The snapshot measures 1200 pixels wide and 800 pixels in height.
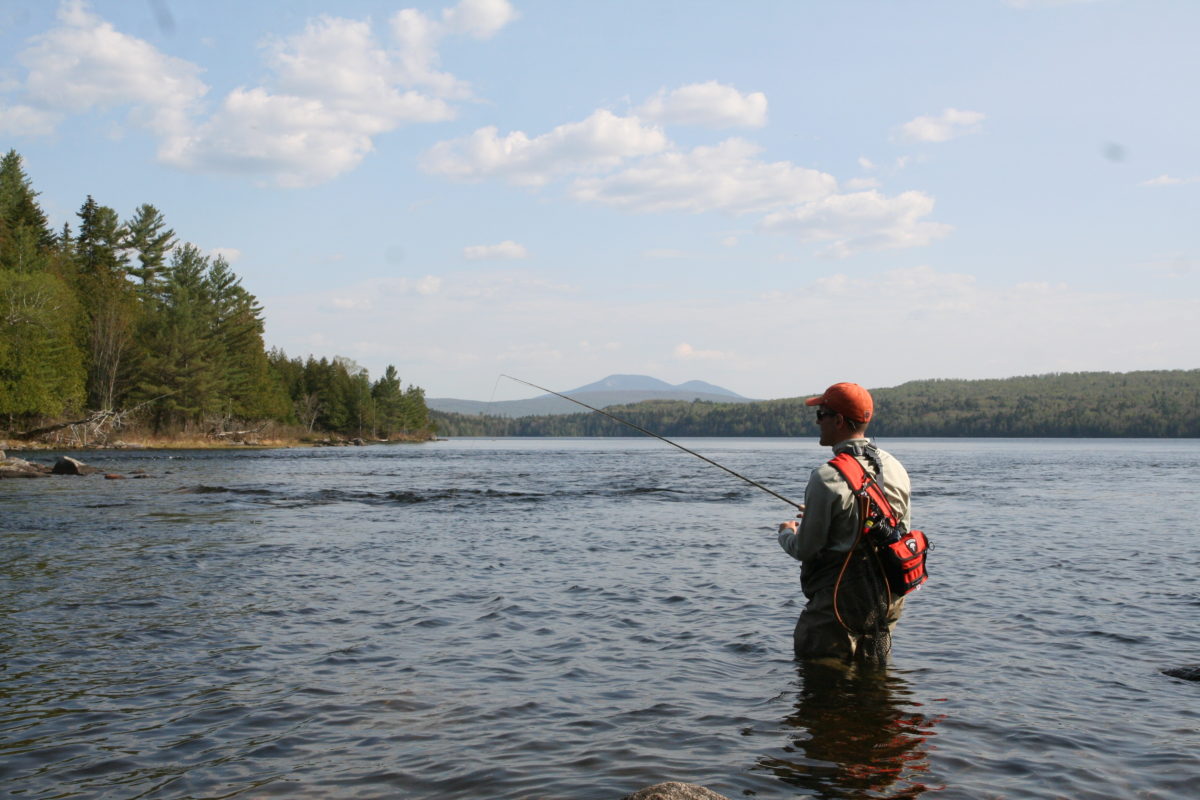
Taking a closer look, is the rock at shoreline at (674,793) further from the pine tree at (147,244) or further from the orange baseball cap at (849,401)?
the pine tree at (147,244)

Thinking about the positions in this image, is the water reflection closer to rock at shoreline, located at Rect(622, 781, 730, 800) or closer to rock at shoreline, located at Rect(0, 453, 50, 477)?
rock at shoreline, located at Rect(622, 781, 730, 800)

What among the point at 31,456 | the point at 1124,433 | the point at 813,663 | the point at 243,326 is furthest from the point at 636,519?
the point at 1124,433

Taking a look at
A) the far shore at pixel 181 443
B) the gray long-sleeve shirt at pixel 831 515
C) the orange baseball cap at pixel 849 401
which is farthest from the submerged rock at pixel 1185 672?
the far shore at pixel 181 443

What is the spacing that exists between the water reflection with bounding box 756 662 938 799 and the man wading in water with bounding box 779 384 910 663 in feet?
1.26

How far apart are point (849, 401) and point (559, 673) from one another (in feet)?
11.4

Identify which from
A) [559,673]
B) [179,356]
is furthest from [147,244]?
[559,673]

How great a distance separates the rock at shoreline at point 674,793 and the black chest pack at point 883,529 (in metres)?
2.31

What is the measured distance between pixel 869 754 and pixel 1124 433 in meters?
167

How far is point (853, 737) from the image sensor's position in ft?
19.4

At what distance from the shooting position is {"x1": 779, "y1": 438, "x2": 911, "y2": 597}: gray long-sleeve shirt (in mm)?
5918

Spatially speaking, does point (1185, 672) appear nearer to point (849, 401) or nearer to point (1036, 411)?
point (849, 401)

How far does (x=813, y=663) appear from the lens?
6.84 metres

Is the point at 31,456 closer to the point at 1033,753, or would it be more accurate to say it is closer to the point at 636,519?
the point at 636,519

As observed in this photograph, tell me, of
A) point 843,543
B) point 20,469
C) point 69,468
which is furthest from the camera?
point 69,468
